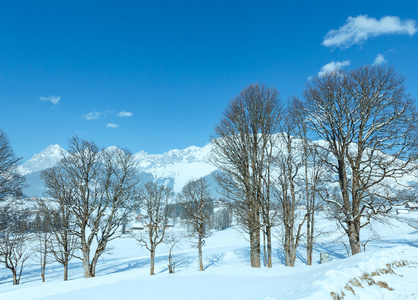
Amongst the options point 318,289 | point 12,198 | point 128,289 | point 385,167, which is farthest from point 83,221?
point 385,167

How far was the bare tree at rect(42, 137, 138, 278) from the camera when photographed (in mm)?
14273

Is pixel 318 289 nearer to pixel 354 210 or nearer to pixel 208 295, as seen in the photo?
pixel 208 295

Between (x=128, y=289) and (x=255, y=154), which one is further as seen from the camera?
(x=255, y=154)

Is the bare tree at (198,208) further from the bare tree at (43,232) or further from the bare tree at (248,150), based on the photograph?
the bare tree at (43,232)

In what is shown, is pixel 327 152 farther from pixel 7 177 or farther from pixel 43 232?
pixel 43 232

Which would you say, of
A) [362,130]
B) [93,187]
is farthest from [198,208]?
[362,130]

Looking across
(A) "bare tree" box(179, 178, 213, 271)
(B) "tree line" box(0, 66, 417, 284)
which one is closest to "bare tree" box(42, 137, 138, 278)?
(B) "tree line" box(0, 66, 417, 284)

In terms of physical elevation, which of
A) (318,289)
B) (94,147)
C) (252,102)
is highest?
(252,102)

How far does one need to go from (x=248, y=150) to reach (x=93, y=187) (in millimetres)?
11274

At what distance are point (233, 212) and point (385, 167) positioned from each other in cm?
755

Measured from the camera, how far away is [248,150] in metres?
12.2

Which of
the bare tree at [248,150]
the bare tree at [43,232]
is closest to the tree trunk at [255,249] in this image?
the bare tree at [248,150]

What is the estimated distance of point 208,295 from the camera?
235 inches

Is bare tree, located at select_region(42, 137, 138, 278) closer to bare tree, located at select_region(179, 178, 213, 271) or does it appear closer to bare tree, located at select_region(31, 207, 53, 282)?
bare tree, located at select_region(31, 207, 53, 282)
